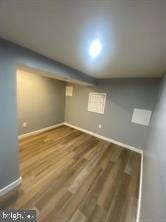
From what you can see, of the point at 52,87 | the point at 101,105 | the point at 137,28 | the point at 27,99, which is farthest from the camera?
the point at 52,87

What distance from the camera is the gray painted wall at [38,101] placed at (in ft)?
10.3

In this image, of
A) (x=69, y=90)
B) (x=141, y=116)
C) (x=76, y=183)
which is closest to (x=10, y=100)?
(x=76, y=183)

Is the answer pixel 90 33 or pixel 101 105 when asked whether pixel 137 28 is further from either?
pixel 101 105

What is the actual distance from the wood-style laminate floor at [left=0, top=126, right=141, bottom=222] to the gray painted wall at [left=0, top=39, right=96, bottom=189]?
0.41m

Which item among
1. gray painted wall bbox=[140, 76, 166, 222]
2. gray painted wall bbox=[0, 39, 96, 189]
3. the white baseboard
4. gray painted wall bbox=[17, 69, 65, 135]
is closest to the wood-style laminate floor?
the white baseboard

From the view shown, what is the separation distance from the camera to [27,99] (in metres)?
3.28

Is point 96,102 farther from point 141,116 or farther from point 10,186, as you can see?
point 10,186

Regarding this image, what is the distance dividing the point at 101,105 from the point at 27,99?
2448mm

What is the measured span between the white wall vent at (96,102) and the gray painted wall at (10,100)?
91.7 inches

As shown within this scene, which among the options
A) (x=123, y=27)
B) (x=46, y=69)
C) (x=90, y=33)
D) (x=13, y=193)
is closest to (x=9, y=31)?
(x=46, y=69)

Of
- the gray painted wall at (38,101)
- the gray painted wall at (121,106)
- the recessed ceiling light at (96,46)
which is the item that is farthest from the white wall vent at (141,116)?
the gray painted wall at (38,101)

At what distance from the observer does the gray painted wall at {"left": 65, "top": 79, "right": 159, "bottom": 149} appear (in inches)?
114

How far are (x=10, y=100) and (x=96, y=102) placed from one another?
9.35 feet

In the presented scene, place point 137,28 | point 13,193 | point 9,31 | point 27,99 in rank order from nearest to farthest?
point 137,28, point 9,31, point 13,193, point 27,99
